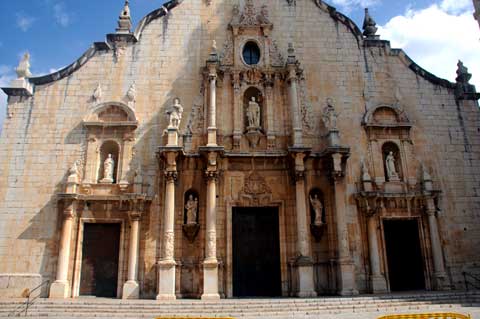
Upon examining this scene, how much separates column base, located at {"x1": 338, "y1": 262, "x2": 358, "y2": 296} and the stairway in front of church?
106 centimetres

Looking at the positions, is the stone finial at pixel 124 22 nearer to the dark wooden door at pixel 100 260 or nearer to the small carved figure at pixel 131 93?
the small carved figure at pixel 131 93

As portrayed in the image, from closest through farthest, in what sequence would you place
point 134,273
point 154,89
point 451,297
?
point 451,297
point 134,273
point 154,89

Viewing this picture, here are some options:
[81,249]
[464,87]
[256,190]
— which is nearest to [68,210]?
[81,249]

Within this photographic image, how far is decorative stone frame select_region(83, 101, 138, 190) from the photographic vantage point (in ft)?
46.7

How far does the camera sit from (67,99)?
15.0 meters

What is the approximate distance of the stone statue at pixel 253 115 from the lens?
14797mm

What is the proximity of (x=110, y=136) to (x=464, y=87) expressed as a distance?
43.7ft

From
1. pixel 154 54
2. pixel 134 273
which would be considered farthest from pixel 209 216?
pixel 154 54

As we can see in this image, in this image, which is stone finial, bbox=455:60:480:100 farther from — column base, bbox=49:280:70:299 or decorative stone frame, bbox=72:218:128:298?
column base, bbox=49:280:70:299

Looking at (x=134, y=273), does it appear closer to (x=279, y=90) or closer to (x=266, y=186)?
(x=266, y=186)

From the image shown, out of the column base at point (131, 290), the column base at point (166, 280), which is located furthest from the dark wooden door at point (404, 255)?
the column base at point (131, 290)

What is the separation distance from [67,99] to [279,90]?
7.71 m

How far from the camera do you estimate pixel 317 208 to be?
46.7 ft

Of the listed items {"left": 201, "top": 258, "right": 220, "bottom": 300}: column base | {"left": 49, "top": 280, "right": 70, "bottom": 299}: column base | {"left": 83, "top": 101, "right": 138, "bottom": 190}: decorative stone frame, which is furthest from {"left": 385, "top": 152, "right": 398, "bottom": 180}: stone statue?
{"left": 49, "top": 280, "right": 70, "bottom": 299}: column base
